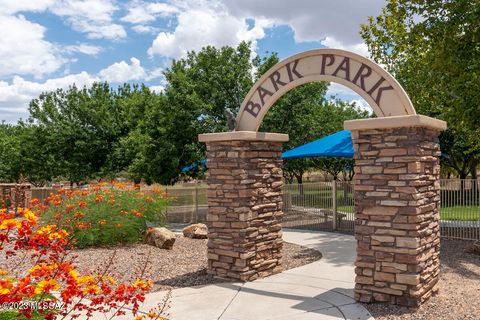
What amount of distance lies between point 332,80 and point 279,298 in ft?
10.8

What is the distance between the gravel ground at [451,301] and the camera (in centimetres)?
545

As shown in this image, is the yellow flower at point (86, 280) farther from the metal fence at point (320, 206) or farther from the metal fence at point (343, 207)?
the metal fence at point (320, 206)

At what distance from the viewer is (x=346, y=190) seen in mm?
13242

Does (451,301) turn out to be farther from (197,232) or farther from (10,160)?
(10,160)

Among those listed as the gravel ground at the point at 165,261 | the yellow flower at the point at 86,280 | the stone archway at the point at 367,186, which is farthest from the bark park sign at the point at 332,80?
the yellow flower at the point at 86,280

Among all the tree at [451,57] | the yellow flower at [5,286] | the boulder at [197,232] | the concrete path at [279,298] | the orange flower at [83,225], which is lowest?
the concrete path at [279,298]

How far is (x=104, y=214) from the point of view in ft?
33.3

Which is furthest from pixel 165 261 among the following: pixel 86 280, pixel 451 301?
pixel 86 280

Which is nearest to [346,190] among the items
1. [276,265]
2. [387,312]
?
[276,265]

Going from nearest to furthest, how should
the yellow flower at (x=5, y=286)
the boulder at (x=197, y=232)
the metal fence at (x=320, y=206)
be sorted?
the yellow flower at (x=5, y=286) < the boulder at (x=197, y=232) < the metal fence at (x=320, y=206)

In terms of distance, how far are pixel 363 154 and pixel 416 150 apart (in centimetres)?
69

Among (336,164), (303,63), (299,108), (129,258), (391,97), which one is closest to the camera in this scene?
(391,97)

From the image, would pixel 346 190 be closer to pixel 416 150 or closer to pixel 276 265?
pixel 276 265

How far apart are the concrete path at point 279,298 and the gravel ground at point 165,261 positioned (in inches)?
25.5
